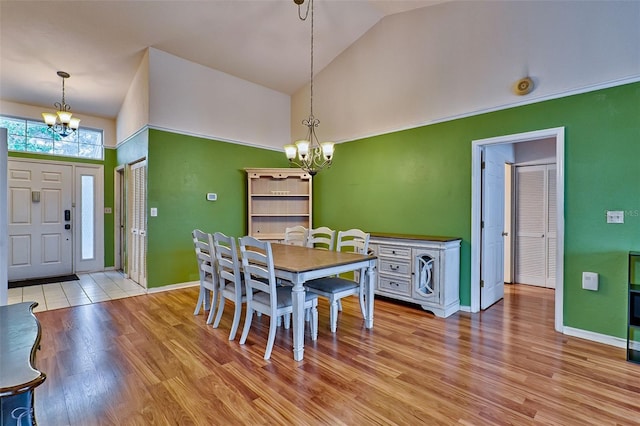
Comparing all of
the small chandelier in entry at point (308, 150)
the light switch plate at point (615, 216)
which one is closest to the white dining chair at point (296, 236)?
the small chandelier in entry at point (308, 150)

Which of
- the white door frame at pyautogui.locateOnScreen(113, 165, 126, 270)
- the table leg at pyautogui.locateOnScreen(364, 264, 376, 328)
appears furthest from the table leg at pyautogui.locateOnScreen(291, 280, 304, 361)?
the white door frame at pyautogui.locateOnScreen(113, 165, 126, 270)

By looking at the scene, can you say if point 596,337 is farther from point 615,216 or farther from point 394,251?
point 394,251

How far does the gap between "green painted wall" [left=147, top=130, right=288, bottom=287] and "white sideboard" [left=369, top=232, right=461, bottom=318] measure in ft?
8.87

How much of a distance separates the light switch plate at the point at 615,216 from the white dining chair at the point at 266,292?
276cm

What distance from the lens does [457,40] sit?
3.68 m

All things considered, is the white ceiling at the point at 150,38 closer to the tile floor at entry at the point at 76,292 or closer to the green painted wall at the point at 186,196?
the green painted wall at the point at 186,196

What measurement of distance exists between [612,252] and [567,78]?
5.52 ft

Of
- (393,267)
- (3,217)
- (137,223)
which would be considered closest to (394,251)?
(393,267)

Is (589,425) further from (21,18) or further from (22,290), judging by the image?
(22,290)

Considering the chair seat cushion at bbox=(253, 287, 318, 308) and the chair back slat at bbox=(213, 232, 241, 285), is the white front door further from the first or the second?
the chair seat cushion at bbox=(253, 287, 318, 308)

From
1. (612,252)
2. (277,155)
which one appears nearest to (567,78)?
(612,252)

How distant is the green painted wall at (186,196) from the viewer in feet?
14.7

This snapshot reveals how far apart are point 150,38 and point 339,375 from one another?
4617 millimetres

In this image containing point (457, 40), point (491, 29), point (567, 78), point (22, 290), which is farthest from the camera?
point (22, 290)
